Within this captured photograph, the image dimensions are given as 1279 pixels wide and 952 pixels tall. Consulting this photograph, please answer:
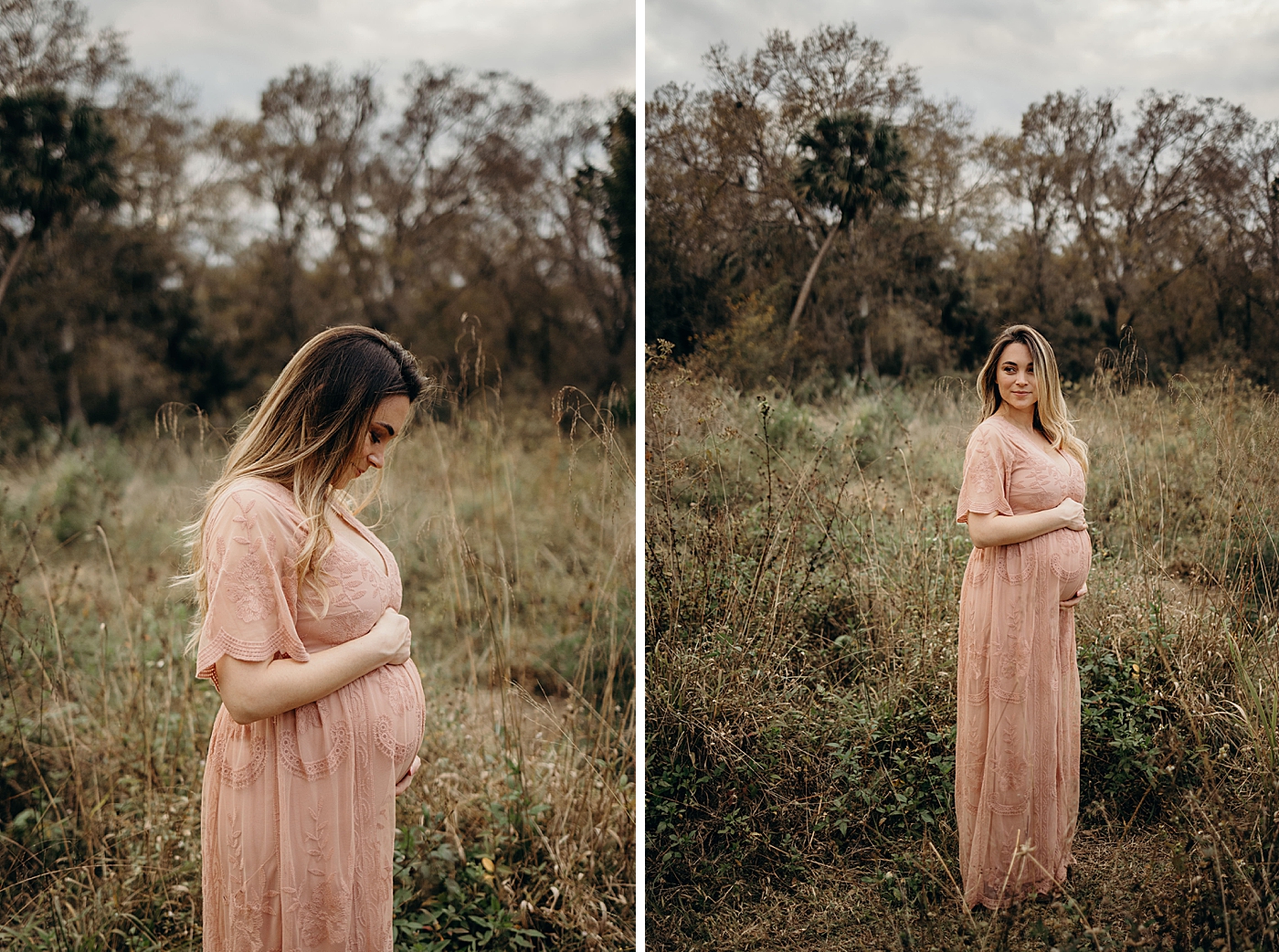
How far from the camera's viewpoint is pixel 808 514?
2811 millimetres

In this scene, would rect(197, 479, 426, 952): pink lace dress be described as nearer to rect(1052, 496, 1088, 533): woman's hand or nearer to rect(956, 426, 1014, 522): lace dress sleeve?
rect(956, 426, 1014, 522): lace dress sleeve

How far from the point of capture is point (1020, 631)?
2156mm

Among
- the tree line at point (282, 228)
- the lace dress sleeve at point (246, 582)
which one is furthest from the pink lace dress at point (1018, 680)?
the tree line at point (282, 228)

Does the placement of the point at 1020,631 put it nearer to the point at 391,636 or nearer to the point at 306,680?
the point at 391,636

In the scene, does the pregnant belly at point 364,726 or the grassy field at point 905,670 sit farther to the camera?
the grassy field at point 905,670

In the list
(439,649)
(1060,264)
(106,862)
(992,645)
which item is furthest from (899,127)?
(106,862)

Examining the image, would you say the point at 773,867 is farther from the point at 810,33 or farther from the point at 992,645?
the point at 810,33

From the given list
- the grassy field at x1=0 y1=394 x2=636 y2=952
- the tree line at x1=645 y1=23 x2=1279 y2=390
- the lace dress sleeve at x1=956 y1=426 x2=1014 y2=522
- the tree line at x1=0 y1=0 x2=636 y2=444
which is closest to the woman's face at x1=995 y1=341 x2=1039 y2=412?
the lace dress sleeve at x1=956 y1=426 x2=1014 y2=522

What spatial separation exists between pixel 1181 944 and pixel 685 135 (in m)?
3.01

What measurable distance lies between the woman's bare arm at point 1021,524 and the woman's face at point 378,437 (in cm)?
157

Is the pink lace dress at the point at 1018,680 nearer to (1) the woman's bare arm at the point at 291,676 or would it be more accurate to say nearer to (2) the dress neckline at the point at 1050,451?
(2) the dress neckline at the point at 1050,451

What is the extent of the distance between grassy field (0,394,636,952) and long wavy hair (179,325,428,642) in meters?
1.14

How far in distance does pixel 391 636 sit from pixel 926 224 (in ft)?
7.47

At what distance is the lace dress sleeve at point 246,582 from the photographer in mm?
1369
